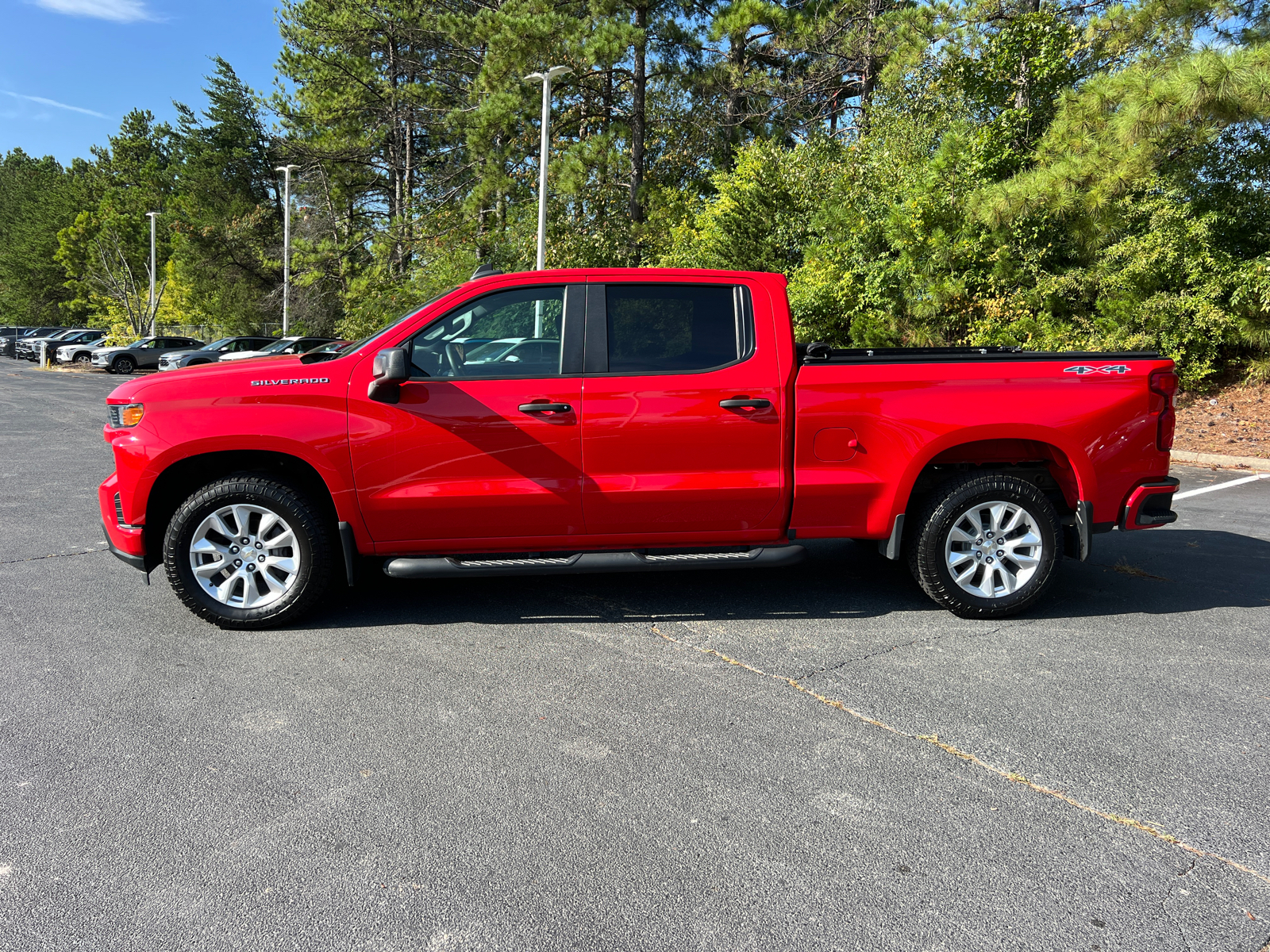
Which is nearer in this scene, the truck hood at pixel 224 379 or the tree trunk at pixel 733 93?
the truck hood at pixel 224 379

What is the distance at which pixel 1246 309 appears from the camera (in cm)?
1552

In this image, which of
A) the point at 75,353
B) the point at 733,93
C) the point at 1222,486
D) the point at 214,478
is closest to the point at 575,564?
the point at 214,478

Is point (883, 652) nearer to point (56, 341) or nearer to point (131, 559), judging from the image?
point (131, 559)

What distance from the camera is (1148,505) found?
17.3ft

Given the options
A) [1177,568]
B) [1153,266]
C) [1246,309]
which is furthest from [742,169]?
[1177,568]

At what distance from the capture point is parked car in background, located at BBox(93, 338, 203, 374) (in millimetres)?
34938

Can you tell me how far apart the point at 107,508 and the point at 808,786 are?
4.06 metres

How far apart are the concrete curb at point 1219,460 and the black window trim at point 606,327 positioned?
10.3 m

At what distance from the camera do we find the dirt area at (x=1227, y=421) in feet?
44.4

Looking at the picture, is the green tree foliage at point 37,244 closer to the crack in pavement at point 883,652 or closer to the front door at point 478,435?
the front door at point 478,435

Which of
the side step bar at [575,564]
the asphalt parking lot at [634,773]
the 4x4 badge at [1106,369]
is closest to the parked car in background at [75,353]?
the asphalt parking lot at [634,773]

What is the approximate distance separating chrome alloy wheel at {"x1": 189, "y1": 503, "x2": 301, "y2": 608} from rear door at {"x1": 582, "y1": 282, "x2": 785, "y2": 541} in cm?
166

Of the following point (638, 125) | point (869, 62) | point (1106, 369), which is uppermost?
point (869, 62)

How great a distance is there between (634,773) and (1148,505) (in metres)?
3.65
